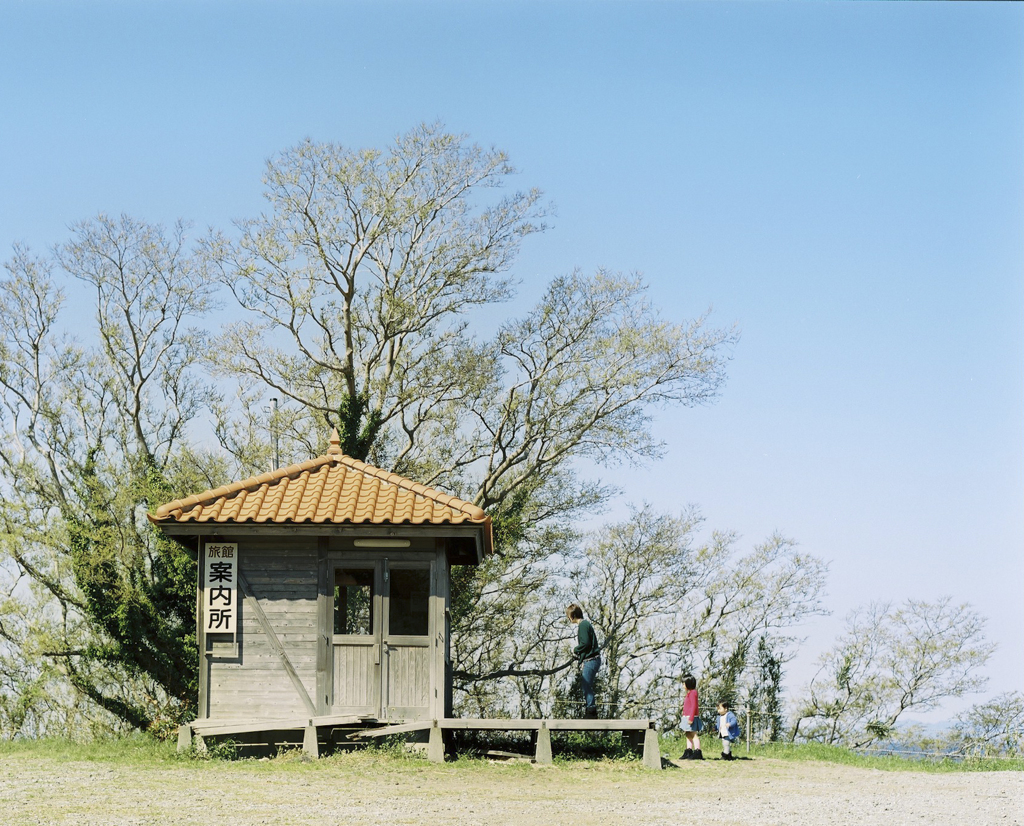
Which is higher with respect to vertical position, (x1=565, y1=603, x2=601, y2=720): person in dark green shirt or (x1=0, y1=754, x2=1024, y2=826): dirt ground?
(x1=565, y1=603, x2=601, y2=720): person in dark green shirt

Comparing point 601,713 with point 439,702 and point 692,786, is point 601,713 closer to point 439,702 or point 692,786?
point 439,702

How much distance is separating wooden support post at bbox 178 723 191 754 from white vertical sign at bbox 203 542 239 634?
121 cm

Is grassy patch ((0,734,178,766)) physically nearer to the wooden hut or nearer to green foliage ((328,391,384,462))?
the wooden hut

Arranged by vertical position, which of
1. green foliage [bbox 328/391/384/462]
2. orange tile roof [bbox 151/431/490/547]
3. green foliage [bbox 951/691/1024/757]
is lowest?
Answer: green foliage [bbox 951/691/1024/757]

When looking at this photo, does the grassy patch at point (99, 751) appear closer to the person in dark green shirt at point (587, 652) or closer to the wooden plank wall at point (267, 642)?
the wooden plank wall at point (267, 642)

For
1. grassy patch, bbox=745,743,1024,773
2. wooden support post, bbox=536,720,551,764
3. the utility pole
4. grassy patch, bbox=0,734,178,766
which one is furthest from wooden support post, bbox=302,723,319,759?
the utility pole

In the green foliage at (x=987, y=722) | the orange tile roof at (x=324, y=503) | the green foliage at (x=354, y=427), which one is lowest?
the green foliage at (x=987, y=722)

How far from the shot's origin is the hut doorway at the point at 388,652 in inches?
549

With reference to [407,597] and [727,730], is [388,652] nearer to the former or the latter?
[407,597]

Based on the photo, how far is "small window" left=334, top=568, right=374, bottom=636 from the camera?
1453cm

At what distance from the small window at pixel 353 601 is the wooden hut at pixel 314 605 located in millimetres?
320

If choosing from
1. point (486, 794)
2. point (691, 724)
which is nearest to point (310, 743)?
point (486, 794)

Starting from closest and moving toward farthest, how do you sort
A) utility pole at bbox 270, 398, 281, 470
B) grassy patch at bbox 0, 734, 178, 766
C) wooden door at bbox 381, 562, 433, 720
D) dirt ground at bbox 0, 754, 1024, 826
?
1. dirt ground at bbox 0, 754, 1024, 826
2. grassy patch at bbox 0, 734, 178, 766
3. wooden door at bbox 381, 562, 433, 720
4. utility pole at bbox 270, 398, 281, 470

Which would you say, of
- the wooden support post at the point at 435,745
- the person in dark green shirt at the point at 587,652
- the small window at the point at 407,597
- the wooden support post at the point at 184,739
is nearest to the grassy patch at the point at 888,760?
the person in dark green shirt at the point at 587,652
